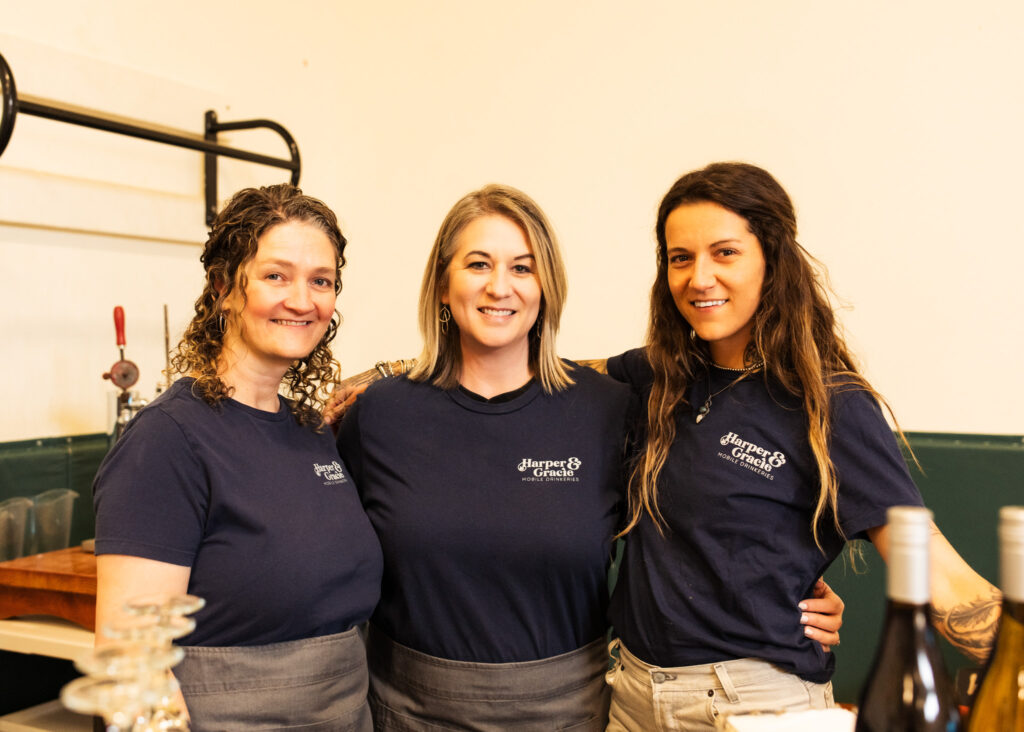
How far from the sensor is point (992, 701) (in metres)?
0.69

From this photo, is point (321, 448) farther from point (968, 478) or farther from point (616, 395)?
point (968, 478)

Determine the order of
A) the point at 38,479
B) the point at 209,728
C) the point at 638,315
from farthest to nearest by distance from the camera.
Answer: the point at 638,315 → the point at 38,479 → the point at 209,728

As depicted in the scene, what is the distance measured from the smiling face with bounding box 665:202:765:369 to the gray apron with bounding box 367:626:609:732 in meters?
0.57

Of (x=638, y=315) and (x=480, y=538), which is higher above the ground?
(x=638, y=315)

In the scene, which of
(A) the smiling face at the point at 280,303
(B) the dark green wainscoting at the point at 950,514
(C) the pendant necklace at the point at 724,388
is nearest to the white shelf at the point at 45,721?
(A) the smiling face at the point at 280,303

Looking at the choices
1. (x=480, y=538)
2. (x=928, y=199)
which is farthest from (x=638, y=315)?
(x=480, y=538)

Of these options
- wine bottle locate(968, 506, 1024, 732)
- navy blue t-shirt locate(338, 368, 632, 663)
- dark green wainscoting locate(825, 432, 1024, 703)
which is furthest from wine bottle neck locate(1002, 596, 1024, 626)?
dark green wainscoting locate(825, 432, 1024, 703)

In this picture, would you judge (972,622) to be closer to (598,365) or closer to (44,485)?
(598,365)

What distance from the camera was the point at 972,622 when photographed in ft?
3.07

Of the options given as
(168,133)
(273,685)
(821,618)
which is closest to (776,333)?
(821,618)

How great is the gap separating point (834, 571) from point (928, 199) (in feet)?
3.07

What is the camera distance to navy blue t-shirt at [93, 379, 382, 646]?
1.12m

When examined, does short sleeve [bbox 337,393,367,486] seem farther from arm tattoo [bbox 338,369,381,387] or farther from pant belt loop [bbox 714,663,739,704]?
pant belt loop [bbox 714,663,739,704]

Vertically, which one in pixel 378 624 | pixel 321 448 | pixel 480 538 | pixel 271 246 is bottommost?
pixel 378 624
